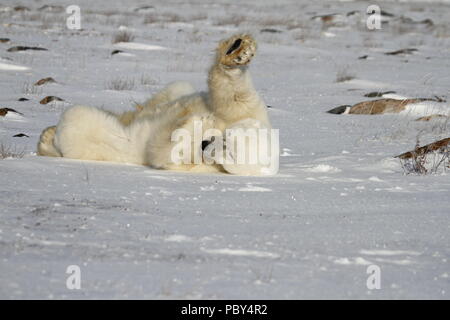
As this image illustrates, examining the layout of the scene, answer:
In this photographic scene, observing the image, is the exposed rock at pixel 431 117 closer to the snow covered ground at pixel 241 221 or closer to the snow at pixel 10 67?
the snow covered ground at pixel 241 221

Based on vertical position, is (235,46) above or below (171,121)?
above

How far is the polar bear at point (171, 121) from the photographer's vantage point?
15.6 ft

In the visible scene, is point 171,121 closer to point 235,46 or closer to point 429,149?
point 235,46

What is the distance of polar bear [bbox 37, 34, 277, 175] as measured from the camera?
4.77 m

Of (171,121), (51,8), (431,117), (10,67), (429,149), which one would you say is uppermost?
(51,8)

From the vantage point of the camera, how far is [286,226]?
3.73m

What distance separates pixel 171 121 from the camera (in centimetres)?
506

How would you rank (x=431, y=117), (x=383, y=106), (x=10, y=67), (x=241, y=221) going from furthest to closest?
(x=10, y=67) → (x=383, y=106) → (x=431, y=117) → (x=241, y=221)

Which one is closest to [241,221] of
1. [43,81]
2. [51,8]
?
[43,81]

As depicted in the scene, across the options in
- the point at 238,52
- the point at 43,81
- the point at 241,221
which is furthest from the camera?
the point at 43,81

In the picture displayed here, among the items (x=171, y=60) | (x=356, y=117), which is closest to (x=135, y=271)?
(x=356, y=117)

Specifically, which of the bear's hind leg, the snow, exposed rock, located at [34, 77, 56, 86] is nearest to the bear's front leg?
the bear's hind leg
